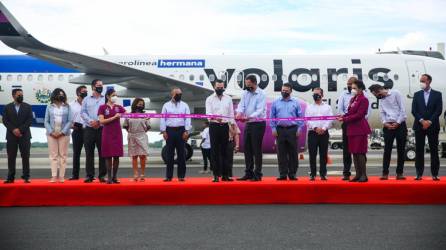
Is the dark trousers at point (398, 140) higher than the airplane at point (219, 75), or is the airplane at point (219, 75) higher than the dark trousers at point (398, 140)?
the airplane at point (219, 75)

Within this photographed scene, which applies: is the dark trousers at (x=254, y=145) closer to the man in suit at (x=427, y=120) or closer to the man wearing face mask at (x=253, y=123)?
the man wearing face mask at (x=253, y=123)

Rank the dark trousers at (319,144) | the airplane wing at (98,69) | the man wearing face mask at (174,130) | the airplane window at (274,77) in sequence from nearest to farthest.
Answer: the man wearing face mask at (174,130) < the dark trousers at (319,144) < the airplane wing at (98,69) < the airplane window at (274,77)

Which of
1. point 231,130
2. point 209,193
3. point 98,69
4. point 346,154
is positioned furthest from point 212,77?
point 209,193

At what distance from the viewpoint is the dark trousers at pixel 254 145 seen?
10.2 metres

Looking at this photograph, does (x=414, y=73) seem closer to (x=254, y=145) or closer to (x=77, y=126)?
(x=254, y=145)

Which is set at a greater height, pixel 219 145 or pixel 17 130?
pixel 17 130

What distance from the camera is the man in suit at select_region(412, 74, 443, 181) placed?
33.1 ft

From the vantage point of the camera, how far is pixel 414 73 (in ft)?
64.6

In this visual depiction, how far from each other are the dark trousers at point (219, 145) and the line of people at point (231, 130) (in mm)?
16

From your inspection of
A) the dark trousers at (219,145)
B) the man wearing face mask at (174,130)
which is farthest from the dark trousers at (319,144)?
the man wearing face mask at (174,130)

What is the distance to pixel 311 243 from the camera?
5879 mm

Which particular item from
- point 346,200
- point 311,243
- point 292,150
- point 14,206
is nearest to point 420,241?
point 311,243

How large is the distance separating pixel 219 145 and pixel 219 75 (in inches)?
393

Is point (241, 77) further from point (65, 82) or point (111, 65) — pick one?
point (65, 82)
